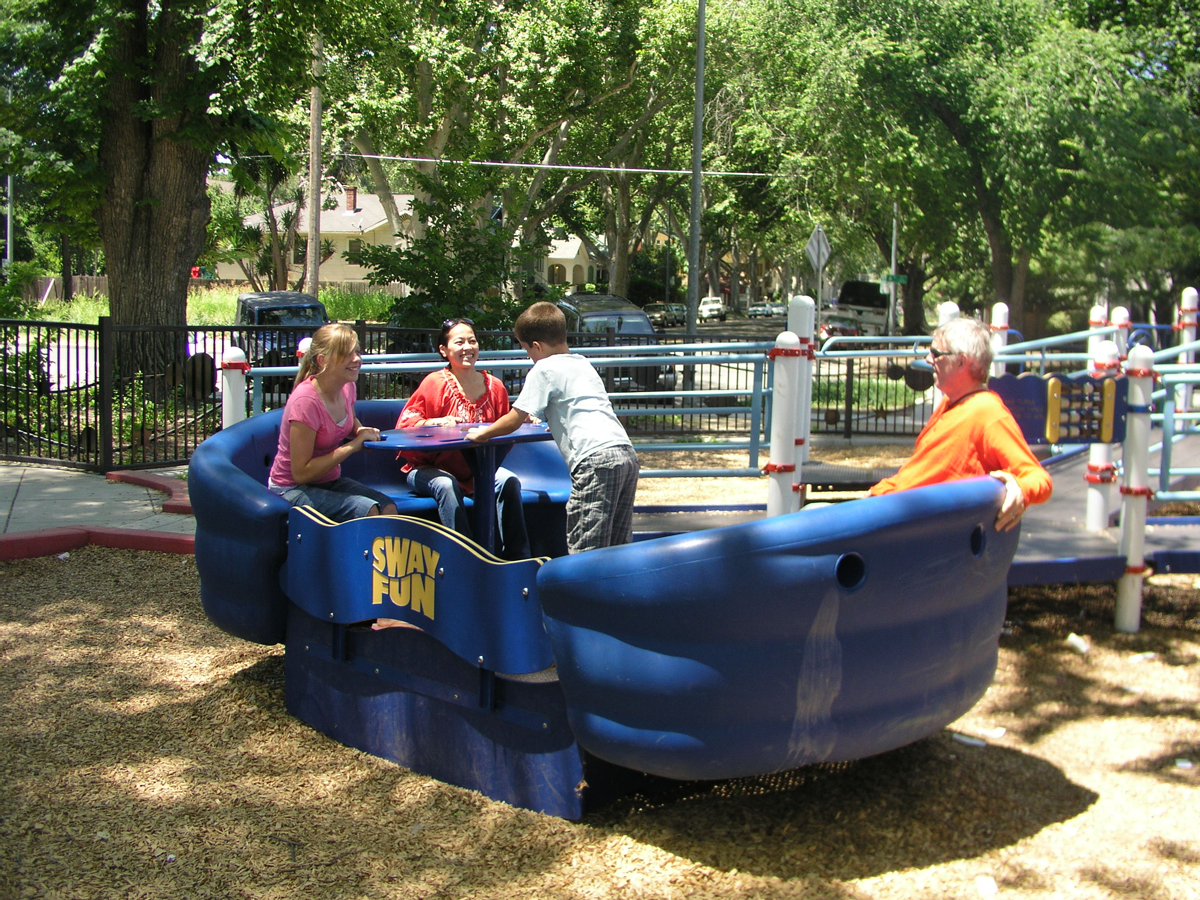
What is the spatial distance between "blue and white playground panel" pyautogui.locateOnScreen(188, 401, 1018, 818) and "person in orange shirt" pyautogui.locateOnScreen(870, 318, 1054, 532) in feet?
1.10

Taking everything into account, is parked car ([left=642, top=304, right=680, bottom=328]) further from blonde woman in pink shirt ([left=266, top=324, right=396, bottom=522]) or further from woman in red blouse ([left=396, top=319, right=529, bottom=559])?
blonde woman in pink shirt ([left=266, top=324, right=396, bottom=522])

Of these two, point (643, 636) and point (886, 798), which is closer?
point (643, 636)

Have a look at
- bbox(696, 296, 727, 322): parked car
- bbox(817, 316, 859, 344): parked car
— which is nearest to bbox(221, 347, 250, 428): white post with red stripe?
bbox(817, 316, 859, 344): parked car

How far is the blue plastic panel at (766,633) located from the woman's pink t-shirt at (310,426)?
1792mm

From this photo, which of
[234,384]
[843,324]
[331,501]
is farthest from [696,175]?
[331,501]

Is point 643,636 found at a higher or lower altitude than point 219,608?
higher

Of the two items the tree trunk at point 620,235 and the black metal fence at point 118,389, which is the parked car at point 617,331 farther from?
the tree trunk at point 620,235

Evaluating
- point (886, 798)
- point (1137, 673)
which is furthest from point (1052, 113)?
point (886, 798)

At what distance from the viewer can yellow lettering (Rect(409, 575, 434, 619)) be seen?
3.78m

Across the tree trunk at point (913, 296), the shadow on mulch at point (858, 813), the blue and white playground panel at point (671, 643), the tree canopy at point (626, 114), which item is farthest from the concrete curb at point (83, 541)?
the tree trunk at point (913, 296)

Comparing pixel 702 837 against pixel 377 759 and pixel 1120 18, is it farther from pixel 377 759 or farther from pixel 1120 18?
pixel 1120 18

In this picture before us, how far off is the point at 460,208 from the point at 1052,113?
15.0m

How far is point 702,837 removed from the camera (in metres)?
3.48

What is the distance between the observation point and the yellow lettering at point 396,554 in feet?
12.7
